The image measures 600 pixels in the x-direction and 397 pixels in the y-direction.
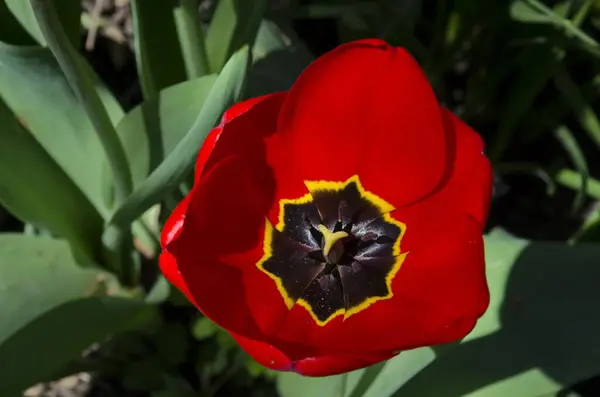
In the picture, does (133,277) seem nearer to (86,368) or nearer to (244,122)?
(86,368)

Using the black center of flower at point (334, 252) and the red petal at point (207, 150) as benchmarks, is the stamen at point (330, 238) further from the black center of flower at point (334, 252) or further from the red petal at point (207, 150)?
the red petal at point (207, 150)

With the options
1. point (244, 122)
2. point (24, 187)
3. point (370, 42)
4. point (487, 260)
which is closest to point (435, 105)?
point (370, 42)

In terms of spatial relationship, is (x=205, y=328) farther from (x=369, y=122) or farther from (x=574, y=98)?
(x=574, y=98)

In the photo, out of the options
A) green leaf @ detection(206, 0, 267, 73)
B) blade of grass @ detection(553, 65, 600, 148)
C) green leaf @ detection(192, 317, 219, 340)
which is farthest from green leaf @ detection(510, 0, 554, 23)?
green leaf @ detection(192, 317, 219, 340)

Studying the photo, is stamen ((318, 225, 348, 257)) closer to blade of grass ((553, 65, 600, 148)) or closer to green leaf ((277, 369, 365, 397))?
green leaf ((277, 369, 365, 397))

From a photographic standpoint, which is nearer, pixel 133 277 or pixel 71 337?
pixel 71 337

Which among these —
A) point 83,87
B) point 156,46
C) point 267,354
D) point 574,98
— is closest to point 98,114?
point 83,87
